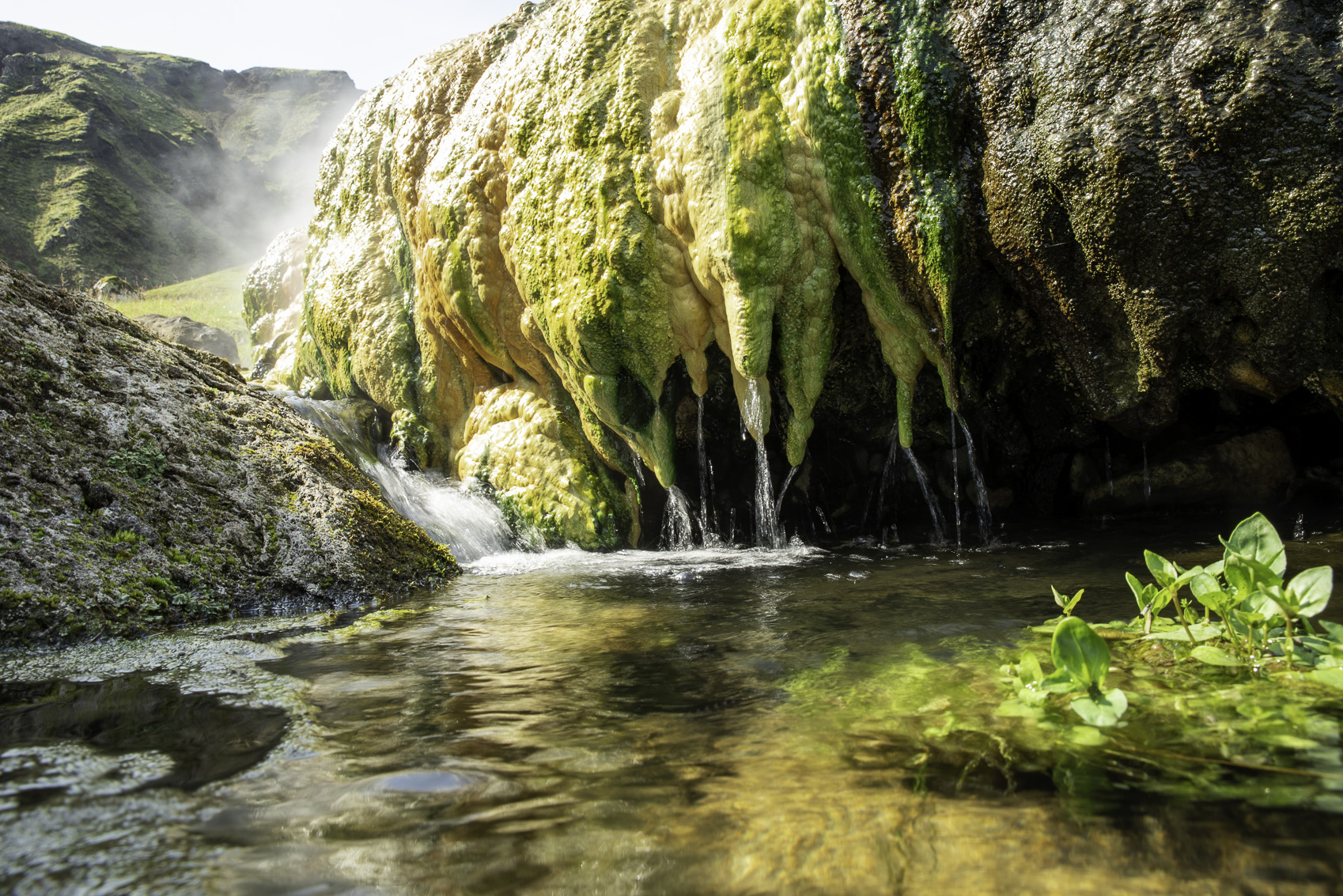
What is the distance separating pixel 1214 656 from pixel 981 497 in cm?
450

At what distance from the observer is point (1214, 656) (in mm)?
2035

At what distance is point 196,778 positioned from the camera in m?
1.63

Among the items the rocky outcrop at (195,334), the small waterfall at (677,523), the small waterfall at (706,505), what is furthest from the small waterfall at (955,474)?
the rocky outcrop at (195,334)

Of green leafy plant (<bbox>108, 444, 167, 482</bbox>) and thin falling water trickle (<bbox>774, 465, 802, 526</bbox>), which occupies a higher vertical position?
green leafy plant (<bbox>108, 444, 167, 482</bbox>)

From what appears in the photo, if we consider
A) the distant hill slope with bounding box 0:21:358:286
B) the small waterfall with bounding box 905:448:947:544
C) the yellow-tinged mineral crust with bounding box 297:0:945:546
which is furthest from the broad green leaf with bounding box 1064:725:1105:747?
the distant hill slope with bounding box 0:21:358:286

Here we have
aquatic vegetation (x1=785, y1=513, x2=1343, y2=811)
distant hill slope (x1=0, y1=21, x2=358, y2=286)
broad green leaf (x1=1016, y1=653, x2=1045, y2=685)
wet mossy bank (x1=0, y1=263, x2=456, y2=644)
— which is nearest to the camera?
aquatic vegetation (x1=785, y1=513, x2=1343, y2=811)

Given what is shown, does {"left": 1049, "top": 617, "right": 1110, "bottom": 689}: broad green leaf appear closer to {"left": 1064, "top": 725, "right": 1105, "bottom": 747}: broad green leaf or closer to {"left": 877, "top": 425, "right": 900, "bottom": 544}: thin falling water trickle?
{"left": 1064, "top": 725, "right": 1105, "bottom": 747}: broad green leaf

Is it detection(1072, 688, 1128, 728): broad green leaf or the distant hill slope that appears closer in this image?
detection(1072, 688, 1128, 728): broad green leaf

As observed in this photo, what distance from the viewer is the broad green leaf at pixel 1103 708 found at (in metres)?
1.63

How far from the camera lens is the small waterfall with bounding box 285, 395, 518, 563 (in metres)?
6.54

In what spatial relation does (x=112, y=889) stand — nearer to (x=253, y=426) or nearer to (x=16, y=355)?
(x=16, y=355)

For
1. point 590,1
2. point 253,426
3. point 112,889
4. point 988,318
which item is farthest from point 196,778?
point 590,1

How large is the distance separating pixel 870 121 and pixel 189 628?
476cm

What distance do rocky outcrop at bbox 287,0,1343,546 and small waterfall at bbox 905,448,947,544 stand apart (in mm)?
324
